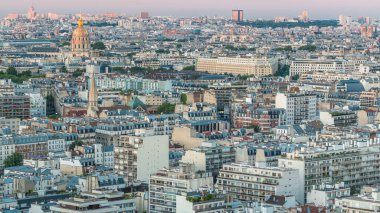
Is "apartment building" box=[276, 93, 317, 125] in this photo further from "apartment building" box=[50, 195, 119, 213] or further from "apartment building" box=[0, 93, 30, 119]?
"apartment building" box=[50, 195, 119, 213]

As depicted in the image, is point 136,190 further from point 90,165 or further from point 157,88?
point 157,88

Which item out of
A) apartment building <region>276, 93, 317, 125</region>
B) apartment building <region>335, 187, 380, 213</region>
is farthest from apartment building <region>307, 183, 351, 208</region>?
apartment building <region>276, 93, 317, 125</region>

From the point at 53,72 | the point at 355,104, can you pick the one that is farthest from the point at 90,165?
the point at 53,72

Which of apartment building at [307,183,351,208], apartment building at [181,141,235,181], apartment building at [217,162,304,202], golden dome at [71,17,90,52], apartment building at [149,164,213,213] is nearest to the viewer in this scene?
apartment building at [307,183,351,208]

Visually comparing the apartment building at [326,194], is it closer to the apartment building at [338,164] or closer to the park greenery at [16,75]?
the apartment building at [338,164]

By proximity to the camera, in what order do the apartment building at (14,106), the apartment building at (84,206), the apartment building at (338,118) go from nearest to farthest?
the apartment building at (84,206), the apartment building at (338,118), the apartment building at (14,106)

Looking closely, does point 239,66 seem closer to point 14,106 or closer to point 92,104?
point 14,106

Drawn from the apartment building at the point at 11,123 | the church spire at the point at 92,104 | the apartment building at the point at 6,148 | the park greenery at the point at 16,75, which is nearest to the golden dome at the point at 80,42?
the park greenery at the point at 16,75
